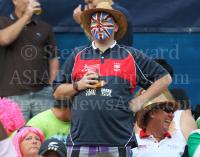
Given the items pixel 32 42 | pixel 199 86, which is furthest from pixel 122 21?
pixel 199 86

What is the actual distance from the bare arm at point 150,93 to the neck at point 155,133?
828 millimetres

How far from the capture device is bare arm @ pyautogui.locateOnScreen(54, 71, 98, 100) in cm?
353

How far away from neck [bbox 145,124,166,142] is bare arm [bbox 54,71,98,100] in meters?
1.18

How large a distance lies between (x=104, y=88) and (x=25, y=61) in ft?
6.68

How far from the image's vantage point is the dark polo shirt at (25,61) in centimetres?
523

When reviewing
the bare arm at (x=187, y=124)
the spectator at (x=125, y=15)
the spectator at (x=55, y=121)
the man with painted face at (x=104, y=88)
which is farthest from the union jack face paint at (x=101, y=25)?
the bare arm at (x=187, y=124)

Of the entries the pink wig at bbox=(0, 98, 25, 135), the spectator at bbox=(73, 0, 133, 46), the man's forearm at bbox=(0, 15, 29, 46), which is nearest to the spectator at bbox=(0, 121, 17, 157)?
the pink wig at bbox=(0, 98, 25, 135)

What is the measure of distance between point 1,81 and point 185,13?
2.71 meters

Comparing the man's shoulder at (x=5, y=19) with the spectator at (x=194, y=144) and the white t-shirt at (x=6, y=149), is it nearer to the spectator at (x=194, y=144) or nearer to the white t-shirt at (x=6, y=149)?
the spectator at (x=194, y=144)

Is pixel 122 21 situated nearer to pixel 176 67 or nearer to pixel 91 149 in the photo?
pixel 91 149

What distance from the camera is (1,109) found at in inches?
190

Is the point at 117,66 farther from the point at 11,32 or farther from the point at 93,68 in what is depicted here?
the point at 11,32

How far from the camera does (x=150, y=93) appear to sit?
371cm

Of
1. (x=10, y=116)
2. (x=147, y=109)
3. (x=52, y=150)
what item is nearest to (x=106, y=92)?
(x=52, y=150)
